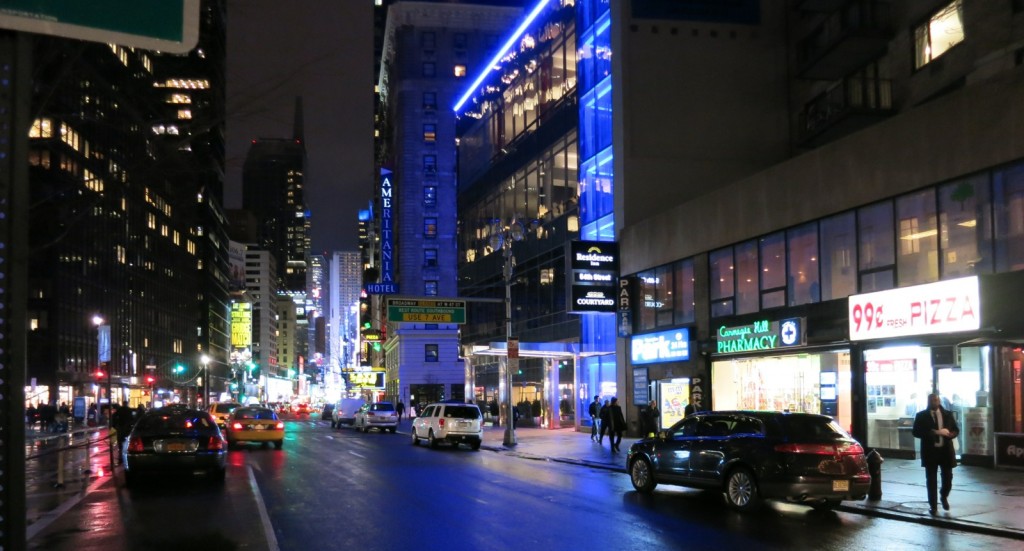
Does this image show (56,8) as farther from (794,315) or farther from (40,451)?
(40,451)

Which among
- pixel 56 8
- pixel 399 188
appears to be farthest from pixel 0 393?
pixel 399 188

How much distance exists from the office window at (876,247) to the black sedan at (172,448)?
16.1 meters

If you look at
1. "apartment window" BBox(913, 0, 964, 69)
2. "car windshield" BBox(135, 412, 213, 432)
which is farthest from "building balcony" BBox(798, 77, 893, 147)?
"car windshield" BBox(135, 412, 213, 432)

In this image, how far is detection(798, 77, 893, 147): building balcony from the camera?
27.0 meters

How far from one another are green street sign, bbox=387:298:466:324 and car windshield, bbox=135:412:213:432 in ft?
63.6

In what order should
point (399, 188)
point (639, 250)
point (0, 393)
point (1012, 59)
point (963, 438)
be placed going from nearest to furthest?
point (0, 393) < point (963, 438) < point (1012, 59) < point (639, 250) < point (399, 188)

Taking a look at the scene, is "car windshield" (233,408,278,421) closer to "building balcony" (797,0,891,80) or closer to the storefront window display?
the storefront window display

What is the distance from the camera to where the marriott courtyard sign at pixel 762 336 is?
81.2ft

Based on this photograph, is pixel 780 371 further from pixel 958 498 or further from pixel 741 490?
pixel 741 490

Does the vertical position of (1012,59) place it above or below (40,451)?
above

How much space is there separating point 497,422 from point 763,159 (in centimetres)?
2329

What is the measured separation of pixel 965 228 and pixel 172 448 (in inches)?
695

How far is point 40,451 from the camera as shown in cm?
3359

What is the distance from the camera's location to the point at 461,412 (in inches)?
1277
